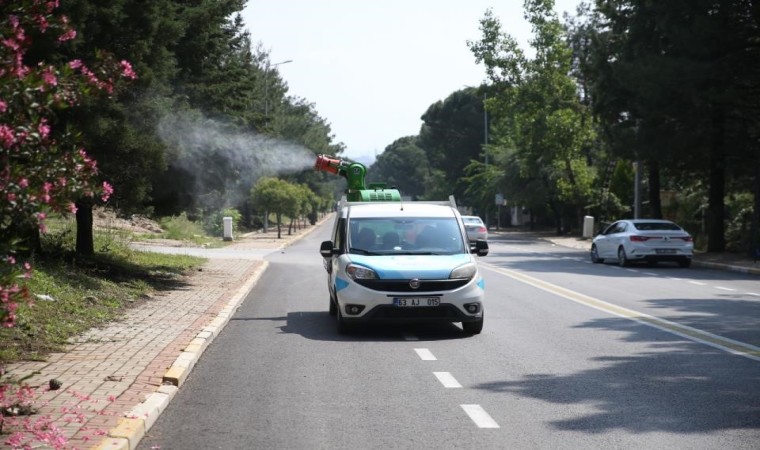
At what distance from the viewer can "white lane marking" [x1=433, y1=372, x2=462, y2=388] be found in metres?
9.41

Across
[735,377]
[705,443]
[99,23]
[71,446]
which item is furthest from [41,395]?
[99,23]

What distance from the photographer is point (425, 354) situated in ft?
38.0

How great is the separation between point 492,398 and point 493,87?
172 feet

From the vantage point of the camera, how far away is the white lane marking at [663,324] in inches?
463

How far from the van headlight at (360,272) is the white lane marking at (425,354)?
4.86 feet

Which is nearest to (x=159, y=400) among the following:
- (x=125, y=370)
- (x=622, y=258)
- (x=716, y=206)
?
(x=125, y=370)

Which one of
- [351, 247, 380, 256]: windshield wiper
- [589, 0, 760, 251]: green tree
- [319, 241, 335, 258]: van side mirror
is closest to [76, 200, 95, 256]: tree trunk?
[319, 241, 335, 258]: van side mirror

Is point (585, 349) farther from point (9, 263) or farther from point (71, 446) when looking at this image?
point (9, 263)

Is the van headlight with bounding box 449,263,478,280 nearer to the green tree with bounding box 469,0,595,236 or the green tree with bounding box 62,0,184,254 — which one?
the green tree with bounding box 62,0,184,254

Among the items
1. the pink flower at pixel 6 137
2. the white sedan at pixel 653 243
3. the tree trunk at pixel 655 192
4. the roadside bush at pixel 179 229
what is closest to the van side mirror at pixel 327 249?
the pink flower at pixel 6 137

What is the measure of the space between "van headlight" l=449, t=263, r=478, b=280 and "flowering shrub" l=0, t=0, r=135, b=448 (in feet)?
25.2

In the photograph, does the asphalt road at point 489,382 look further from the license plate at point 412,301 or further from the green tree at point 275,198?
the green tree at point 275,198

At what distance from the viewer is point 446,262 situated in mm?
13453

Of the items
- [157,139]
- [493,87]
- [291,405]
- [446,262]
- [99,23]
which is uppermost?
[493,87]
